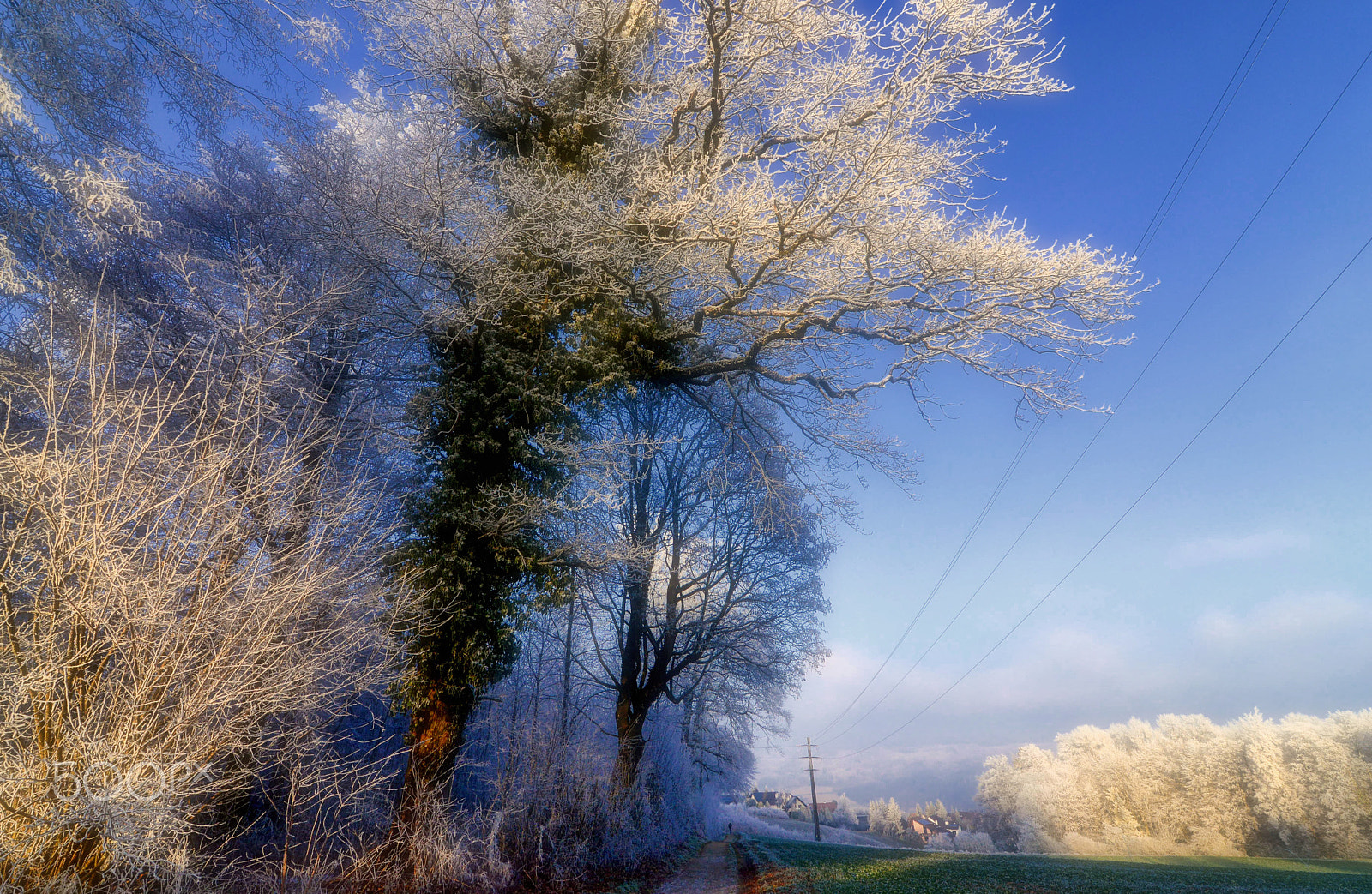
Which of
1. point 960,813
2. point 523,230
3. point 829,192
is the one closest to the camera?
point 829,192

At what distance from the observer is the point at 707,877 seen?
10203 millimetres

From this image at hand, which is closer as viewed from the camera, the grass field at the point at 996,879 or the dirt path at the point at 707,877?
the grass field at the point at 996,879

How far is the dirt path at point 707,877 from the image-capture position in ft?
28.0

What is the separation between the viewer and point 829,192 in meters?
7.21

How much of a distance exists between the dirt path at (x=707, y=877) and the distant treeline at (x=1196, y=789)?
52.0ft

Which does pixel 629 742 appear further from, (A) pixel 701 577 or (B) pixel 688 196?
(B) pixel 688 196

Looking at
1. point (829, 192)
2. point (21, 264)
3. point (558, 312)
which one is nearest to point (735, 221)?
point (829, 192)

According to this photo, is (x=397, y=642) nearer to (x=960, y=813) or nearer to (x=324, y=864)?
(x=324, y=864)

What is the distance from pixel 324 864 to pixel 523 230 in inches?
335

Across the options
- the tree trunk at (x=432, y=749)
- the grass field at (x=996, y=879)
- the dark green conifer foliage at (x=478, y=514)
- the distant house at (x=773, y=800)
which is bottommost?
the distant house at (x=773, y=800)

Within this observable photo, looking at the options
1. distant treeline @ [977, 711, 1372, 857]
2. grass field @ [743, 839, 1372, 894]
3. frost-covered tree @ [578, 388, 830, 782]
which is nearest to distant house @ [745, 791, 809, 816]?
distant treeline @ [977, 711, 1372, 857]

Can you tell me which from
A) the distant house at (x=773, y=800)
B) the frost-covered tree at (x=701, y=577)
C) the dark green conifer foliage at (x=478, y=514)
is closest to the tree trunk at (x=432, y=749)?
the dark green conifer foliage at (x=478, y=514)

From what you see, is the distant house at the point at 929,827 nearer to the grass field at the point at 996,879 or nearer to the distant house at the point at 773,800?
the distant house at the point at 773,800

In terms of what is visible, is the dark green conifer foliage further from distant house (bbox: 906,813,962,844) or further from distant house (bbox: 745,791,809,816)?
distant house (bbox: 745,791,809,816)
